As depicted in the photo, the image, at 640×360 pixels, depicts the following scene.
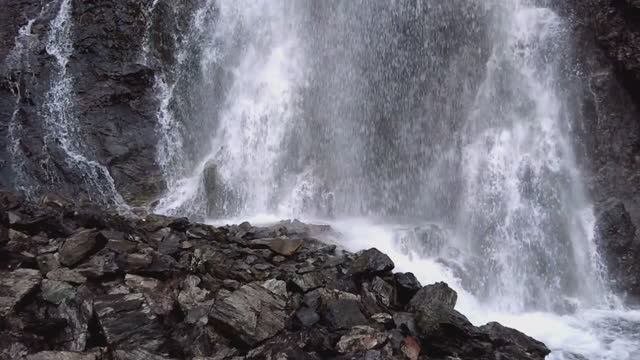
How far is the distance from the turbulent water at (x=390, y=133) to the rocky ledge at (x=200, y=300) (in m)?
4.12

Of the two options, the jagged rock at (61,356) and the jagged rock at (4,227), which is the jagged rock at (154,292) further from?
the jagged rock at (4,227)

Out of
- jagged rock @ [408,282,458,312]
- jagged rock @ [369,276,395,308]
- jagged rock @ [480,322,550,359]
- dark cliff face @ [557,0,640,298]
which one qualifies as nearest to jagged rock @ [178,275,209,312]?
jagged rock @ [369,276,395,308]

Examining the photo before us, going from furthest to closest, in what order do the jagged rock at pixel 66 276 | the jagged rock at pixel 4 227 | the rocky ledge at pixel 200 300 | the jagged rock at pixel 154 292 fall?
the jagged rock at pixel 4 227
the jagged rock at pixel 66 276
the jagged rock at pixel 154 292
the rocky ledge at pixel 200 300

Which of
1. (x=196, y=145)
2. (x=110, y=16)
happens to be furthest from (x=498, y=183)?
(x=110, y=16)

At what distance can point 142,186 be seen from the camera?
18.5m

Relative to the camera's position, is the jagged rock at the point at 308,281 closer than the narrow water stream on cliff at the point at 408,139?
Yes

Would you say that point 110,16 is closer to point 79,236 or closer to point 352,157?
point 352,157

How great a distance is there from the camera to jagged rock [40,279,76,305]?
883cm

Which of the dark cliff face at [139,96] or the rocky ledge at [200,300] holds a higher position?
the dark cliff face at [139,96]

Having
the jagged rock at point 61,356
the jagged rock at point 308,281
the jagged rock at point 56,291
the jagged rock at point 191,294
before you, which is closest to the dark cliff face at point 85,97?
the jagged rock at point 56,291

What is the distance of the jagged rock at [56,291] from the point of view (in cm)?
883

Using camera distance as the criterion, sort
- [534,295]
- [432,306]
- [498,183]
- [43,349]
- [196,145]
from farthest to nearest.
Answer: [196,145] → [498,183] → [534,295] → [432,306] → [43,349]

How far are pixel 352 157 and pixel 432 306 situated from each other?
30.9 feet

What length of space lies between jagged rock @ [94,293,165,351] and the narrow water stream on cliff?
725 centimetres
